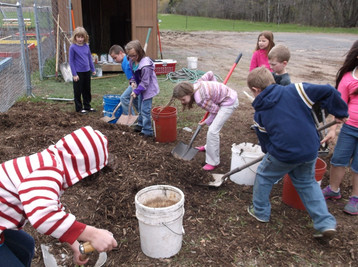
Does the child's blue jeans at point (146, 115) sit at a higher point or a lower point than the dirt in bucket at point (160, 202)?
higher

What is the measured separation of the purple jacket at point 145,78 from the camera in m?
5.19

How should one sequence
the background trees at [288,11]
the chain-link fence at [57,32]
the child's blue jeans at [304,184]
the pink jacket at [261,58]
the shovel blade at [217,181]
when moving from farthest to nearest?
the background trees at [288,11]
the chain-link fence at [57,32]
the pink jacket at [261,58]
the shovel blade at [217,181]
the child's blue jeans at [304,184]

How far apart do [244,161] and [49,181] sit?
269 centimetres

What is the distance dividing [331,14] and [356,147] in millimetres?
31642

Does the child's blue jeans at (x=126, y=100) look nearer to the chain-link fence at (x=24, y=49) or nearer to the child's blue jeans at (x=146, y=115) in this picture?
the child's blue jeans at (x=146, y=115)

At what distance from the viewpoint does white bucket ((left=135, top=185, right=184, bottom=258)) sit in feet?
8.46

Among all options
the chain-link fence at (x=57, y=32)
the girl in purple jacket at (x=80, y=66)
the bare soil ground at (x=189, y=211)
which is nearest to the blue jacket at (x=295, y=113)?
the bare soil ground at (x=189, y=211)

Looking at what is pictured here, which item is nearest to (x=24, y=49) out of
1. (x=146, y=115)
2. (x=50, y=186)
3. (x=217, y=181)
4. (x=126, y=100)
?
(x=126, y=100)

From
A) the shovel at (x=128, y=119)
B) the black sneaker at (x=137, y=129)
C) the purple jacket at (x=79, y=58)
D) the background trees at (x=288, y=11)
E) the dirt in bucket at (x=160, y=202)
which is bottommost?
the black sneaker at (x=137, y=129)

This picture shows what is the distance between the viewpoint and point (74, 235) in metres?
1.70

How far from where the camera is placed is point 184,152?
15.5 ft

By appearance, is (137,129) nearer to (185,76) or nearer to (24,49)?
(24,49)

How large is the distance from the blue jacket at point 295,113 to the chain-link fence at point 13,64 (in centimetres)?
585

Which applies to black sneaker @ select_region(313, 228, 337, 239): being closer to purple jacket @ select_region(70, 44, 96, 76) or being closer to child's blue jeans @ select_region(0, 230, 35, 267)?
child's blue jeans @ select_region(0, 230, 35, 267)
